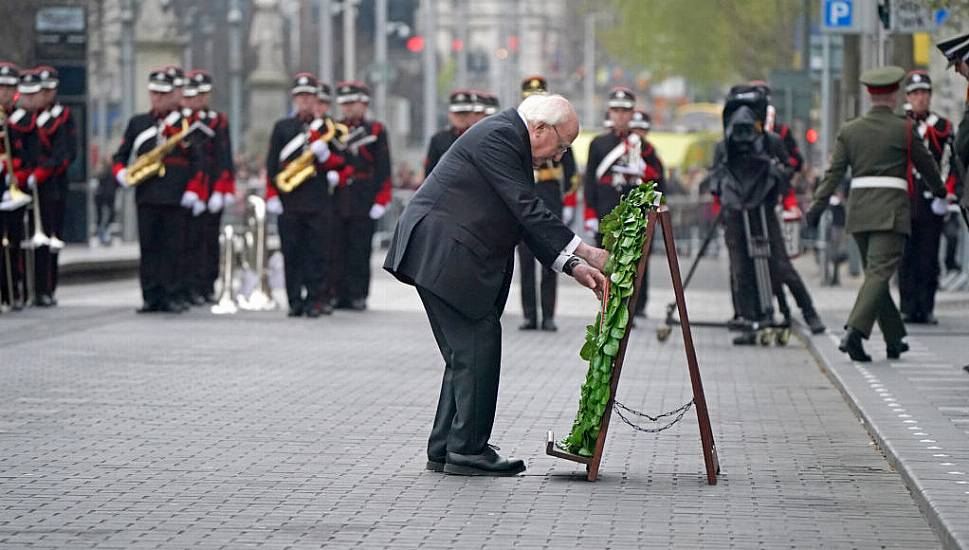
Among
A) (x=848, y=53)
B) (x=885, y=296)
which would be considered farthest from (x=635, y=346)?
(x=848, y=53)

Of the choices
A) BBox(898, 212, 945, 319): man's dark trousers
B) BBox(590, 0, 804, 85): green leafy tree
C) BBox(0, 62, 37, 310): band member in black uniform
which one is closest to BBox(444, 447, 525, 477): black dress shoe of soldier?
BBox(898, 212, 945, 319): man's dark trousers

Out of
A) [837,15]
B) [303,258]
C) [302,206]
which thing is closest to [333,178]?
[302,206]

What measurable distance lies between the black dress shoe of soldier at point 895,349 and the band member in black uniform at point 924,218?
10.2ft

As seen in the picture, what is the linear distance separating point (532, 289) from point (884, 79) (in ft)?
15.8

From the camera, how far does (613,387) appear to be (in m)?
9.30

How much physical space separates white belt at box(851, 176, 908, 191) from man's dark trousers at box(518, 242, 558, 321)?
172 inches

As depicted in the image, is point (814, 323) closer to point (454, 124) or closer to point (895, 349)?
point (895, 349)

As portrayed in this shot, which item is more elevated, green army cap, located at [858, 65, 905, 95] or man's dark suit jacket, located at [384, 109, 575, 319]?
green army cap, located at [858, 65, 905, 95]

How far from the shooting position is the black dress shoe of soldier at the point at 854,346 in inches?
571

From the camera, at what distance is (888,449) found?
10.2m

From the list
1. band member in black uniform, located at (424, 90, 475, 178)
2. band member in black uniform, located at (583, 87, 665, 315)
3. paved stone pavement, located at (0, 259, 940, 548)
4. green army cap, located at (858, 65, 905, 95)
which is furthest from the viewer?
band member in black uniform, located at (583, 87, 665, 315)

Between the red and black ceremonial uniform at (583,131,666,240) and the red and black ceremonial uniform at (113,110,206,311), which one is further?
the red and black ceremonial uniform at (113,110,206,311)

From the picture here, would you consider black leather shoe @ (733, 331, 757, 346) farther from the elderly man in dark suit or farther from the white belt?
the elderly man in dark suit

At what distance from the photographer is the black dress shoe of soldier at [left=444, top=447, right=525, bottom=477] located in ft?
31.1
